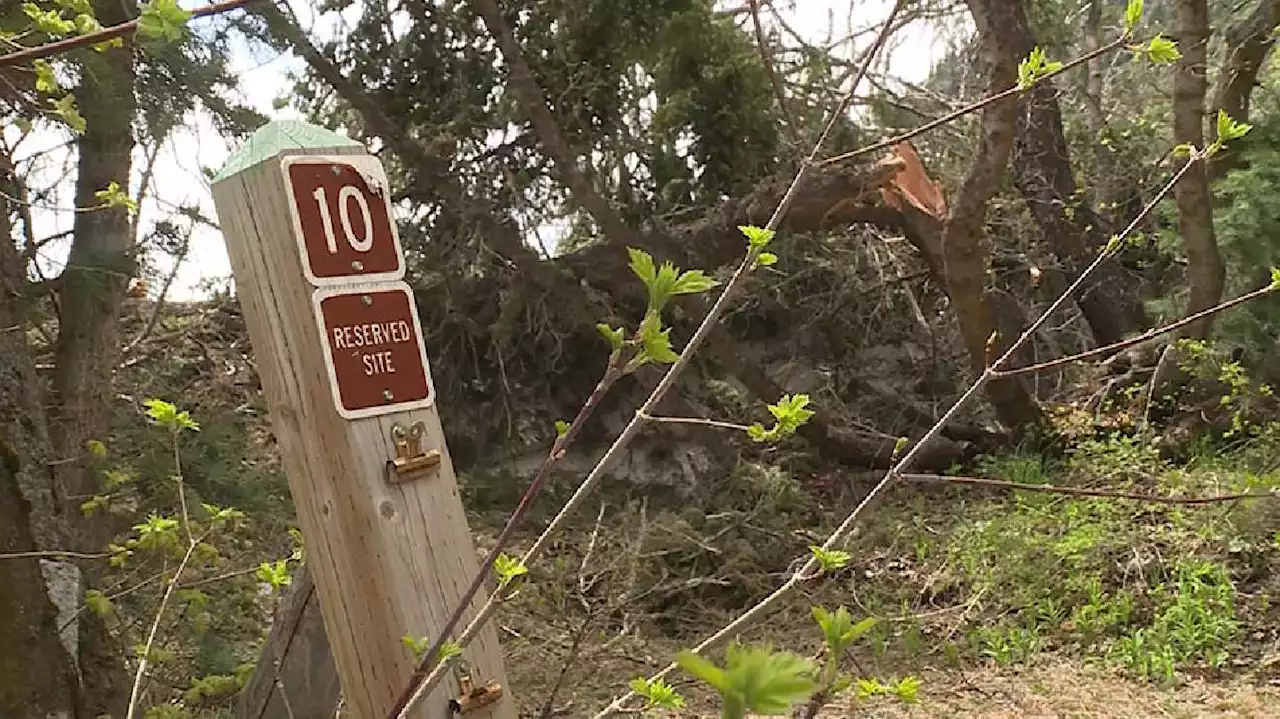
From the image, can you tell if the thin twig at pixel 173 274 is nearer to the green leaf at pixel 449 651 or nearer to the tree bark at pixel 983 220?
the green leaf at pixel 449 651

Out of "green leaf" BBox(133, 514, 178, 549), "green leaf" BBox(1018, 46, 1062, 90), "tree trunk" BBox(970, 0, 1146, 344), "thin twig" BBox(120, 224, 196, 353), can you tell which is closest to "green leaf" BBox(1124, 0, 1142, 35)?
"green leaf" BBox(1018, 46, 1062, 90)

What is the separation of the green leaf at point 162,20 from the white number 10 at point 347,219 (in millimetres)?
519

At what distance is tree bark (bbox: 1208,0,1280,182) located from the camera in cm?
529

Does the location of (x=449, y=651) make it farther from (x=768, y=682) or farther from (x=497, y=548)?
(x=768, y=682)

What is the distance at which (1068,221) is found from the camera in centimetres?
673

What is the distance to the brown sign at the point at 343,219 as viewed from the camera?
4.99ft

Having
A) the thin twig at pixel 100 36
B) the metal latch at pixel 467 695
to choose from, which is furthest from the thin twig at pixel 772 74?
the metal latch at pixel 467 695

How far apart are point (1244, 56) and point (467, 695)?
5358 millimetres

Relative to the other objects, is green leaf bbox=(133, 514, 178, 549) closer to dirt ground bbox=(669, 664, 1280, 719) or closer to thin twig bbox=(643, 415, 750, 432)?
thin twig bbox=(643, 415, 750, 432)

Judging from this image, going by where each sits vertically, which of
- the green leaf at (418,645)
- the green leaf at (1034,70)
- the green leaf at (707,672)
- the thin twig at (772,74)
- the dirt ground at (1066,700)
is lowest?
the dirt ground at (1066,700)

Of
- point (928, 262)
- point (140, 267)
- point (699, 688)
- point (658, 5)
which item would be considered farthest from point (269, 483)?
point (928, 262)

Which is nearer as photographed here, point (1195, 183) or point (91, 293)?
point (91, 293)

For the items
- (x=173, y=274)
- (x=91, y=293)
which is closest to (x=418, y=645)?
(x=91, y=293)

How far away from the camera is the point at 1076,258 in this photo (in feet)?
22.1
